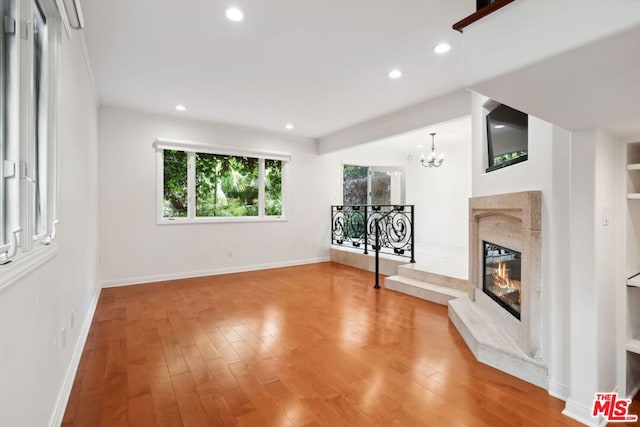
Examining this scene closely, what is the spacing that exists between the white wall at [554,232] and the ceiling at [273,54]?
1175 millimetres

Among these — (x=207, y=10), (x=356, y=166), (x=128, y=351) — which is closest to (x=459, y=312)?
(x=128, y=351)

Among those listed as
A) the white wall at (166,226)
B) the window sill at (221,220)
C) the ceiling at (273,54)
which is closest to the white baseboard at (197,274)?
the white wall at (166,226)

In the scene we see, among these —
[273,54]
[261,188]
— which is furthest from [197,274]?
[273,54]

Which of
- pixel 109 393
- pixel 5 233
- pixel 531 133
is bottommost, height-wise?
pixel 109 393

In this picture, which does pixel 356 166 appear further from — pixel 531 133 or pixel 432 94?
pixel 531 133

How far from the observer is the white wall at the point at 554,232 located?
184cm

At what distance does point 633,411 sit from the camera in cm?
176

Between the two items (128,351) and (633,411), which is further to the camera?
(128,351)

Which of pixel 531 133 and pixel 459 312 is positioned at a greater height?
pixel 531 133

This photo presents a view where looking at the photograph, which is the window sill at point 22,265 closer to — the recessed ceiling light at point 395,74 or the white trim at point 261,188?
the recessed ceiling light at point 395,74

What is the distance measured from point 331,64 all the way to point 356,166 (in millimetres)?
4409

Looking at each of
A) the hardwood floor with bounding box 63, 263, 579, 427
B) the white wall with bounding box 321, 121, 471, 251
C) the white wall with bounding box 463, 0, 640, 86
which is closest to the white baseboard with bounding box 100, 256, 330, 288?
the hardwood floor with bounding box 63, 263, 579, 427

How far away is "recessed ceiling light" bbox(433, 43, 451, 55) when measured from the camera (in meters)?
A: 2.80

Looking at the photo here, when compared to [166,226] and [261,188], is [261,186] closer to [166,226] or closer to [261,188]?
[261,188]
